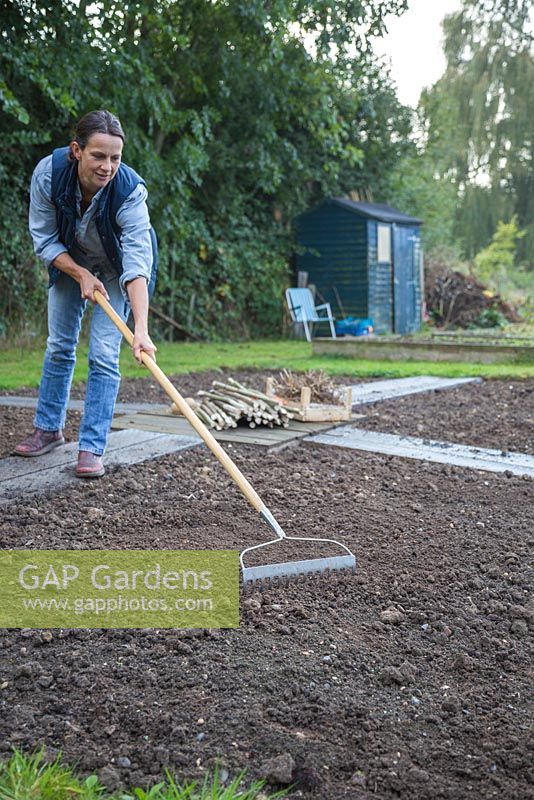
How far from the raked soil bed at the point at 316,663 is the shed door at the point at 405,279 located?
15.2 meters

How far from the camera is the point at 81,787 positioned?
1640mm

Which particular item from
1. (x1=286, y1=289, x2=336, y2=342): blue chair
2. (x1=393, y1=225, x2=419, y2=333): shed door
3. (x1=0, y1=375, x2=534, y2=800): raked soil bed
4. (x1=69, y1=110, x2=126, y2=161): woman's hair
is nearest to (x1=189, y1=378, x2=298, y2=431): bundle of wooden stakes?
(x1=0, y1=375, x2=534, y2=800): raked soil bed

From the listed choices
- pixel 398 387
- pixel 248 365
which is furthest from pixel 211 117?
pixel 398 387

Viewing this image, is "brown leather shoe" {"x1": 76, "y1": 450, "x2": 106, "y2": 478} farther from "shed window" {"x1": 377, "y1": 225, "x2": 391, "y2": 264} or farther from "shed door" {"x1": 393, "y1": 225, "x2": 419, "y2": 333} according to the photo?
"shed door" {"x1": 393, "y1": 225, "x2": 419, "y2": 333}

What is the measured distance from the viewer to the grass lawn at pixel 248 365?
8.99 meters

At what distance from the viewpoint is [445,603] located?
109 inches

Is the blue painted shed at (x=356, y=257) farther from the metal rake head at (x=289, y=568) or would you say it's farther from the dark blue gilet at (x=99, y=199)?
the metal rake head at (x=289, y=568)

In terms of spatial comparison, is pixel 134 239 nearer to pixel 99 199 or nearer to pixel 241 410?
pixel 99 199

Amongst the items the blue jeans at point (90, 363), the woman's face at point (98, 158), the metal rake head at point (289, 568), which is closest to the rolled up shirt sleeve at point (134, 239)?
the woman's face at point (98, 158)

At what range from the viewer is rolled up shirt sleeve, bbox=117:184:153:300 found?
387 cm

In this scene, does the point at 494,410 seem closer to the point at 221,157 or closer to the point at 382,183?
the point at 221,157

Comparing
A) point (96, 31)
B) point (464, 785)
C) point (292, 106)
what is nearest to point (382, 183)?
point (292, 106)

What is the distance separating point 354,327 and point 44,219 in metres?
13.7

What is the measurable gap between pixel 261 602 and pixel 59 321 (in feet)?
7.30
